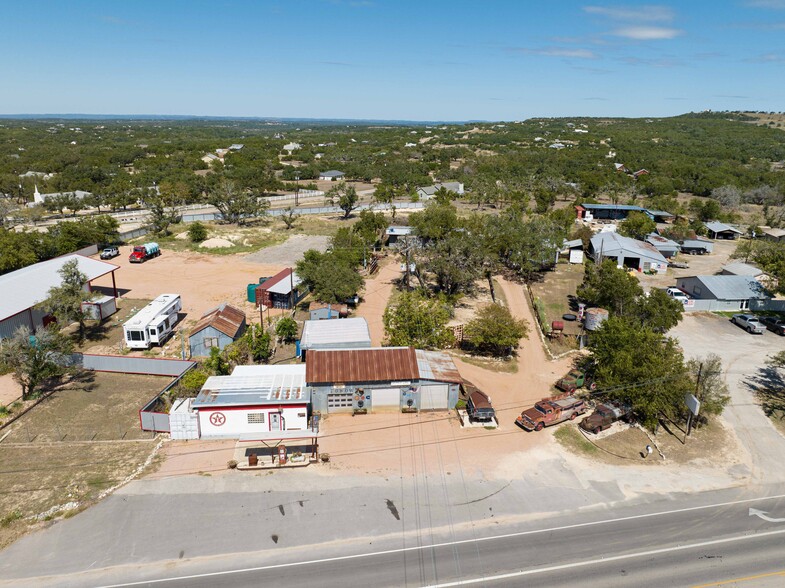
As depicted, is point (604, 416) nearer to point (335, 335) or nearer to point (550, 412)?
point (550, 412)

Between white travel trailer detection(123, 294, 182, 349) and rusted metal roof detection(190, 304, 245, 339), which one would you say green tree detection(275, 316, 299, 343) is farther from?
white travel trailer detection(123, 294, 182, 349)

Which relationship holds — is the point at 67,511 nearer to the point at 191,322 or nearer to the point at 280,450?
the point at 280,450

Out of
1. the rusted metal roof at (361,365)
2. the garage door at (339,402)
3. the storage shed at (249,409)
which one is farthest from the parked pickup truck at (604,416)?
the storage shed at (249,409)

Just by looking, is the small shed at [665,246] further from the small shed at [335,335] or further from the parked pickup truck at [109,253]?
the parked pickup truck at [109,253]

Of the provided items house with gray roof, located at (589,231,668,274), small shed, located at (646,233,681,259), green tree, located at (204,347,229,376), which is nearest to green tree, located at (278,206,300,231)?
house with gray roof, located at (589,231,668,274)

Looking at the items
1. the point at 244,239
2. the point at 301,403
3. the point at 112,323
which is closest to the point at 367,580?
the point at 301,403

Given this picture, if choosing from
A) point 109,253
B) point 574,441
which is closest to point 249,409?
point 574,441

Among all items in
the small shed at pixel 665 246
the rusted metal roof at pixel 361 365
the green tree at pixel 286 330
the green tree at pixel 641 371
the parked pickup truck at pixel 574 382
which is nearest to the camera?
the green tree at pixel 641 371
